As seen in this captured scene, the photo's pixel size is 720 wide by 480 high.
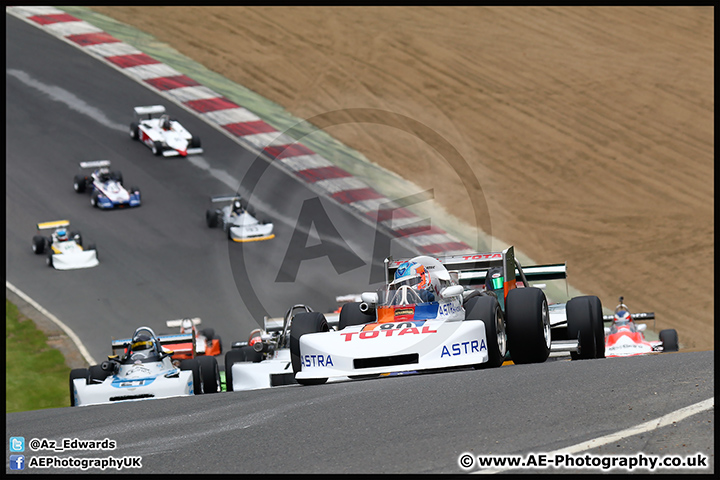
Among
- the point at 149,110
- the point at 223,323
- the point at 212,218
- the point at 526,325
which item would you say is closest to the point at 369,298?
the point at 526,325

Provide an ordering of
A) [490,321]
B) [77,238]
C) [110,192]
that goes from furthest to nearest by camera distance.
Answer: [110,192] < [77,238] < [490,321]

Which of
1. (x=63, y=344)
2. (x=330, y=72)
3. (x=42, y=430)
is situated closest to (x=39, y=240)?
(x=63, y=344)

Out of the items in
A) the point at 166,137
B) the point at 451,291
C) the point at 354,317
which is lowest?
the point at 354,317

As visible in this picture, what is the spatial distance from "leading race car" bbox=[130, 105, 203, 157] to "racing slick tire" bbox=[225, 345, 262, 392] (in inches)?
680

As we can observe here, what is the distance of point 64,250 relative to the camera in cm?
2819

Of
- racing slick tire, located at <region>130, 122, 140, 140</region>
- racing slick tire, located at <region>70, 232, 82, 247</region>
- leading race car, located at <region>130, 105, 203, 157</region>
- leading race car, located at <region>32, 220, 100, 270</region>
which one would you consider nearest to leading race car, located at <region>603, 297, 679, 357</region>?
leading race car, located at <region>32, 220, 100, 270</region>

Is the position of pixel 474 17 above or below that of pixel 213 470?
above

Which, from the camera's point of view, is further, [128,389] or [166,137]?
[166,137]

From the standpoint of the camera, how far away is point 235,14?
45.8 m

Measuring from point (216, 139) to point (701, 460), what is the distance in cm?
2998

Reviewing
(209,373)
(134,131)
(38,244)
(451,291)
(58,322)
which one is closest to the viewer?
(451,291)

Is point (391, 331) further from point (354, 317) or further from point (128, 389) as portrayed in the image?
point (128, 389)

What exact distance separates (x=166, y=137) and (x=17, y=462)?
88.7ft

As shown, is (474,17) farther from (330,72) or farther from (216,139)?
(216,139)
